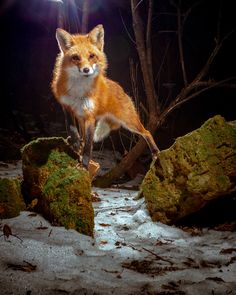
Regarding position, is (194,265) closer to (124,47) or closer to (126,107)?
(126,107)

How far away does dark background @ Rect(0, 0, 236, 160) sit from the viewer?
1076 cm

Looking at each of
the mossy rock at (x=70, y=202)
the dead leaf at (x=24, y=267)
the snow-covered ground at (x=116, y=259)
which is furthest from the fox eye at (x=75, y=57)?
the dead leaf at (x=24, y=267)

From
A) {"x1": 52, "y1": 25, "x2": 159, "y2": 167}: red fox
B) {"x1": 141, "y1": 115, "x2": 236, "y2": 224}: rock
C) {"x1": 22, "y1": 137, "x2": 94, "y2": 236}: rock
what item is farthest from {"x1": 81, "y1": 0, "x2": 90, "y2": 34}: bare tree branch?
{"x1": 141, "y1": 115, "x2": 236, "y2": 224}: rock

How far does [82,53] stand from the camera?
4031 mm

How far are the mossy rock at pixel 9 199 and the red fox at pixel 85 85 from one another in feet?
3.83

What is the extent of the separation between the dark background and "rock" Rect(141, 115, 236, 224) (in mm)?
6469

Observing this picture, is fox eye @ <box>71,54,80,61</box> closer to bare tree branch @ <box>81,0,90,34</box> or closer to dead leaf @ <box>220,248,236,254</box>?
dead leaf @ <box>220,248,236,254</box>

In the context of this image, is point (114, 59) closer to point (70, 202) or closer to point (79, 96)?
point (79, 96)

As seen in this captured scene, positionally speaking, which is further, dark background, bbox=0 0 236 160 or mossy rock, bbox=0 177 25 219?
dark background, bbox=0 0 236 160

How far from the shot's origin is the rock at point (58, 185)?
136 inches

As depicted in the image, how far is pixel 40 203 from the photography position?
12.4 ft

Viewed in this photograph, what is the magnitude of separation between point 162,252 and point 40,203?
1.56 metres

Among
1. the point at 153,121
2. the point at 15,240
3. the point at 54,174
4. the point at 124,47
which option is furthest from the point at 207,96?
the point at 15,240

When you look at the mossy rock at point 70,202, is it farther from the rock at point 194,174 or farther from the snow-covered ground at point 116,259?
the rock at point 194,174
